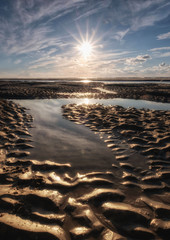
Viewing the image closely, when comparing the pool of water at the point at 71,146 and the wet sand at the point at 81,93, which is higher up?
the wet sand at the point at 81,93

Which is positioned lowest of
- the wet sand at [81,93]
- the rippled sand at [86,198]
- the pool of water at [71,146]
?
the rippled sand at [86,198]

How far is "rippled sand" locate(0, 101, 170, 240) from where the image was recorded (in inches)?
111

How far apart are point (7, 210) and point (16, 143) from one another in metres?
3.91

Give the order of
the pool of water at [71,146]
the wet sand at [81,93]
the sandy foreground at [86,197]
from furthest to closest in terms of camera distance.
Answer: the wet sand at [81,93] < the pool of water at [71,146] < the sandy foreground at [86,197]

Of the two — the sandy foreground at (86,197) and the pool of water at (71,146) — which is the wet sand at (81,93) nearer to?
the pool of water at (71,146)

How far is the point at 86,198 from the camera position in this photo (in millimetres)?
3650

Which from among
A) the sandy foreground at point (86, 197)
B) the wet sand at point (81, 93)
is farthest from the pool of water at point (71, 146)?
Answer: the wet sand at point (81, 93)

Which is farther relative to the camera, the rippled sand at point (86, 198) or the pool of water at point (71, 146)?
the pool of water at point (71, 146)

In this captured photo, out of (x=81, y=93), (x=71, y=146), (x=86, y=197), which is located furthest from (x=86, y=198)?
(x=81, y=93)

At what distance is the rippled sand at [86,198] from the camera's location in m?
2.83

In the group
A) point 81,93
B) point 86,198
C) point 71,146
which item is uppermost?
point 81,93

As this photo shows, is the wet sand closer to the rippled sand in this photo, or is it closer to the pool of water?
the pool of water

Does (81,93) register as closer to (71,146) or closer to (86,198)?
(71,146)

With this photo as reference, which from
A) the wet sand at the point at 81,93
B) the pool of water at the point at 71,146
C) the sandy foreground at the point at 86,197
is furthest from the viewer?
the wet sand at the point at 81,93
